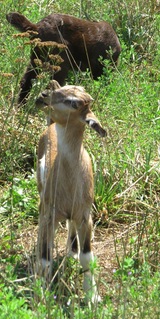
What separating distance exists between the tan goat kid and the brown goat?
399 centimetres

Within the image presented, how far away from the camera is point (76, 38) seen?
1066cm

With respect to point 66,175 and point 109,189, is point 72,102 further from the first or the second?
point 109,189

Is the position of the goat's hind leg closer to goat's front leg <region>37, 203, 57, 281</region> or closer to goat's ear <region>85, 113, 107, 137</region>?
goat's front leg <region>37, 203, 57, 281</region>

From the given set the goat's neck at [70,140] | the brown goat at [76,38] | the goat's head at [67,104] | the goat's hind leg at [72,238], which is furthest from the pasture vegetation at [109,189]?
the goat's head at [67,104]

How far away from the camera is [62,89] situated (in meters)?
5.62

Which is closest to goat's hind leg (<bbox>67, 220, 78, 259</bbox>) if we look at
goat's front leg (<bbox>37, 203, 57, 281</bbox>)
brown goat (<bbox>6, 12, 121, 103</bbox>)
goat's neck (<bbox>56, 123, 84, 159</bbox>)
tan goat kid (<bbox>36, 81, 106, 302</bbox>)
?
tan goat kid (<bbox>36, 81, 106, 302</bbox>)

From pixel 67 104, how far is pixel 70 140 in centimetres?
30

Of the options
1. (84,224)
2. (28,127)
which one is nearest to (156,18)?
(28,127)

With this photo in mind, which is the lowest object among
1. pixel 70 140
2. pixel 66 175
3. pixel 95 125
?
pixel 66 175

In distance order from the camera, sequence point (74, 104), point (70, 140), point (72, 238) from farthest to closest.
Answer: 1. point (72, 238)
2. point (70, 140)
3. point (74, 104)

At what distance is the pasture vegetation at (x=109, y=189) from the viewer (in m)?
5.23

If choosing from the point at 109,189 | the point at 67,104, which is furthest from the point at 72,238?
the point at 67,104

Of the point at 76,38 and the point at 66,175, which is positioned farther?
the point at 76,38

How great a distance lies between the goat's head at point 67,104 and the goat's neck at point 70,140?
0.09 m
